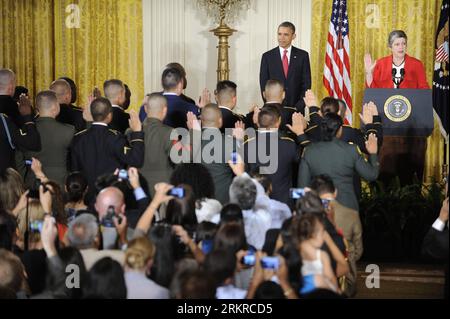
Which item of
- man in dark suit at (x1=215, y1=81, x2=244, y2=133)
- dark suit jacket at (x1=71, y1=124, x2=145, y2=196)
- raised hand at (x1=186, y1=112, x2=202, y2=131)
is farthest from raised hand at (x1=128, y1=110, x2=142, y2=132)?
man in dark suit at (x1=215, y1=81, x2=244, y2=133)

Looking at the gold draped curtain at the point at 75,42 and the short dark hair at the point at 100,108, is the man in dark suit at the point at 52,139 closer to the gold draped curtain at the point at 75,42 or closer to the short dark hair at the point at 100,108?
the short dark hair at the point at 100,108

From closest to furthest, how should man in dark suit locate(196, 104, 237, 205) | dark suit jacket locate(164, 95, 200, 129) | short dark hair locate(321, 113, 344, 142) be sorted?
short dark hair locate(321, 113, 344, 142), man in dark suit locate(196, 104, 237, 205), dark suit jacket locate(164, 95, 200, 129)

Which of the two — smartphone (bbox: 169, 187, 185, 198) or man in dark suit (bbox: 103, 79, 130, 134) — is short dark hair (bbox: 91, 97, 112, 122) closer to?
man in dark suit (bbox: 103, 79, 130, 134)

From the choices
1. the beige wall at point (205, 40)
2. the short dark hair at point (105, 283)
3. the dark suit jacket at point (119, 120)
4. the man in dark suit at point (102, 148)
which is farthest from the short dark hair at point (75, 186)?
the beige wall at point (205, 40)

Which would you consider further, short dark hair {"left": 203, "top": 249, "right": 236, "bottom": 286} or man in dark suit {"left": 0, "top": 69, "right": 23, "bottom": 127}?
man in dark suit {"left": 0, "top": 69, "right": 23, "bottom": 127}

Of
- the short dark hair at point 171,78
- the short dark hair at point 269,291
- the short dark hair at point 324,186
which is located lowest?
the short dark hair at point 269,291

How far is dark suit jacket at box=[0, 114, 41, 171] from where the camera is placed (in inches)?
289

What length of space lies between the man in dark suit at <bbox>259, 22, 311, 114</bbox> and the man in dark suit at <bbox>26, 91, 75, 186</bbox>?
2766 mm

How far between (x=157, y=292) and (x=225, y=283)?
0.37 m

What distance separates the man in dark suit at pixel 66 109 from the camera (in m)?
8.19

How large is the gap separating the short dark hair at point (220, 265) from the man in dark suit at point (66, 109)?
12.8ft

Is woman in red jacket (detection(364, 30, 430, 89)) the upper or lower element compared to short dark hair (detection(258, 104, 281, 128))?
upper

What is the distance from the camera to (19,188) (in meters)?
6.29

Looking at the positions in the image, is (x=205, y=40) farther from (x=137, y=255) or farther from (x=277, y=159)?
(x=137, y=255)
